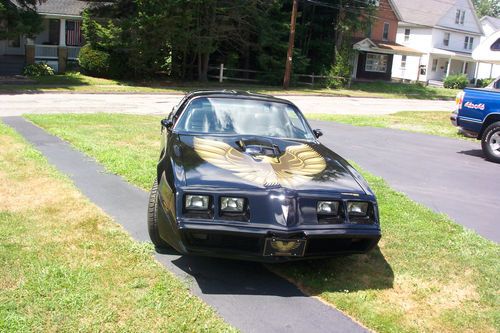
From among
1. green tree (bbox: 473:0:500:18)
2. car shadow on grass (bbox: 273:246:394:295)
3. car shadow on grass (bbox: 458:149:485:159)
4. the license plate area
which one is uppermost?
green tree (bbox: 473:0:500:18)

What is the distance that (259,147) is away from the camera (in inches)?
204

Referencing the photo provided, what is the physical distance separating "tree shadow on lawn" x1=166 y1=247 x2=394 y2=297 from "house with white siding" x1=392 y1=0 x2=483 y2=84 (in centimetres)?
4900

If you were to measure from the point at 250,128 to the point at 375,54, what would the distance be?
141 ft

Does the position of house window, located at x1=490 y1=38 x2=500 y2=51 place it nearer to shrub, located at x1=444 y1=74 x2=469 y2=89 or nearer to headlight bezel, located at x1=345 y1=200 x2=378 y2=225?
headlight bezel, located at x1=345 y1=200 x2=378 y2=225

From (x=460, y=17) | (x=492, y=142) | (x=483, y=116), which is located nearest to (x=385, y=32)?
(x=460, y=17)

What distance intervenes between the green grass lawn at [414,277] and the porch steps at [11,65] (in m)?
23.9

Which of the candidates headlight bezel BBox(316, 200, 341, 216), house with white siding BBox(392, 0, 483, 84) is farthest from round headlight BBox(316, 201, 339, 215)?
house with white siding BBox(392, 0, 483, 84)

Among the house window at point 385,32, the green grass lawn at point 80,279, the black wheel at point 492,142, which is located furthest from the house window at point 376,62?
the green grass lawn at point 80,279

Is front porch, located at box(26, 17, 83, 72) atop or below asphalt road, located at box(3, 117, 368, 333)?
atop

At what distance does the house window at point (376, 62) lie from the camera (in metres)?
46.2

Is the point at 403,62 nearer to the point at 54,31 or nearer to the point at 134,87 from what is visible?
the point at 54,31

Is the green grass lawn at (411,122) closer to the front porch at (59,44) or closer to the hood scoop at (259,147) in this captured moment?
the hood scoop at (259,147)

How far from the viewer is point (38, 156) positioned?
849 cm

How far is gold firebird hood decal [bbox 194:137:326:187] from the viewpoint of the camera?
174 inches
